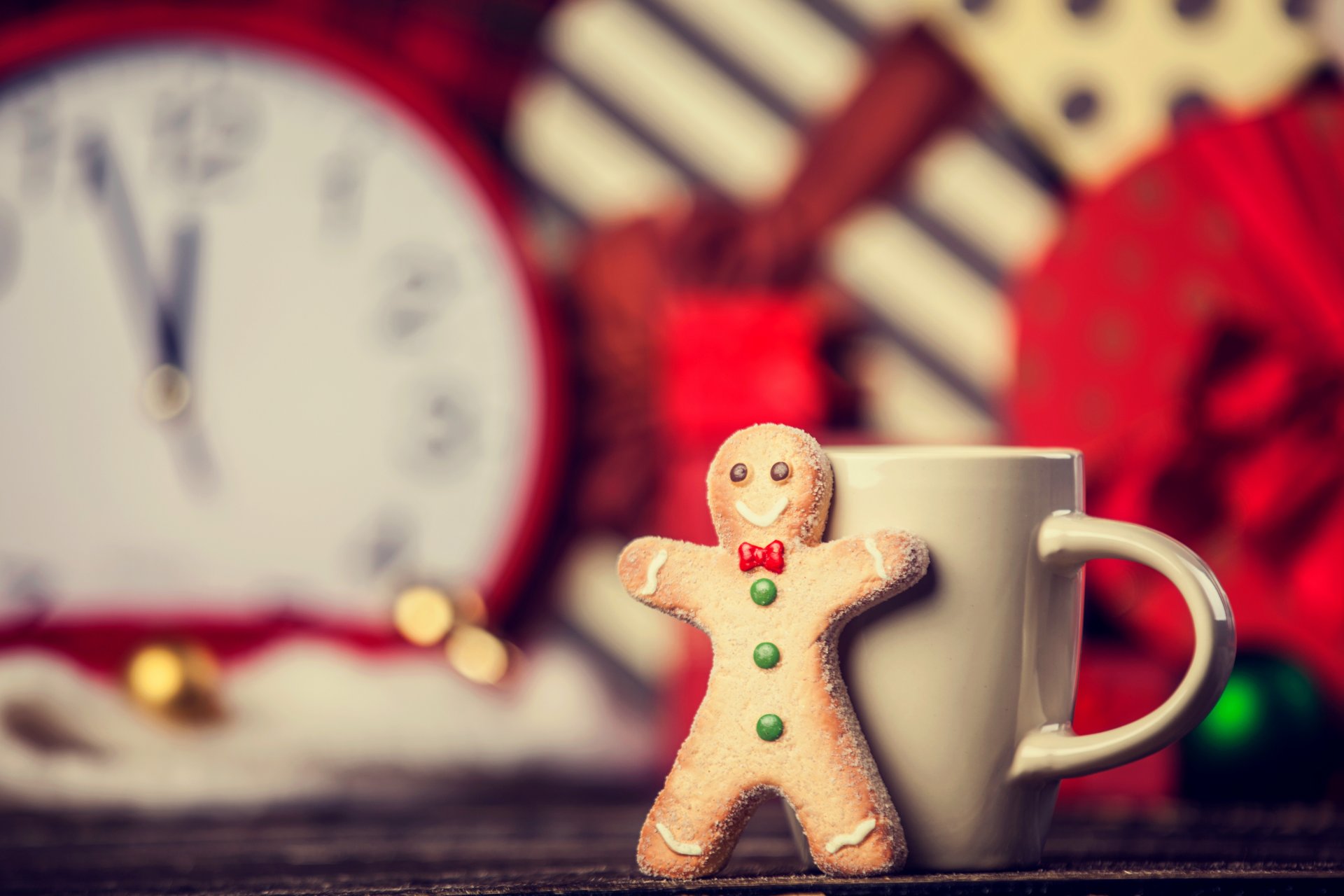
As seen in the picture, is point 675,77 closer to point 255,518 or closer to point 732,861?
point 255,518

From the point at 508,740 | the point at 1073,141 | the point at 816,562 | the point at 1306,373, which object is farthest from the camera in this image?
the point at 1073,141

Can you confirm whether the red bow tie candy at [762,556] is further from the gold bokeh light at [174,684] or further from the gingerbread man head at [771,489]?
the gold bokeh light at [174,684]

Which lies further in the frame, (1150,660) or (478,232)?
(478,232)

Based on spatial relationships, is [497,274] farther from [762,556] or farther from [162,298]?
[762,556]

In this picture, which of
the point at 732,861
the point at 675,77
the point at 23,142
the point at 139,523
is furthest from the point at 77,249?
the point at 732,861

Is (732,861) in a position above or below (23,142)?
below

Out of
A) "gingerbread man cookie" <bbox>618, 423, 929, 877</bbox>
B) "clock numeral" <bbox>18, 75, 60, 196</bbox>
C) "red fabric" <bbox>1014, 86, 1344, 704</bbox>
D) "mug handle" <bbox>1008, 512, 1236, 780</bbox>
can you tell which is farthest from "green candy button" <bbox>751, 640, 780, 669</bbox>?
"clock numeral" <bbox>18, 75, 60, 196</bbox>

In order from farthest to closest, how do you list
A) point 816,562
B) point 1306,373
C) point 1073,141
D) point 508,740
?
point 1073,141 < point 508,740 < point 1306,373 < point 816,562
